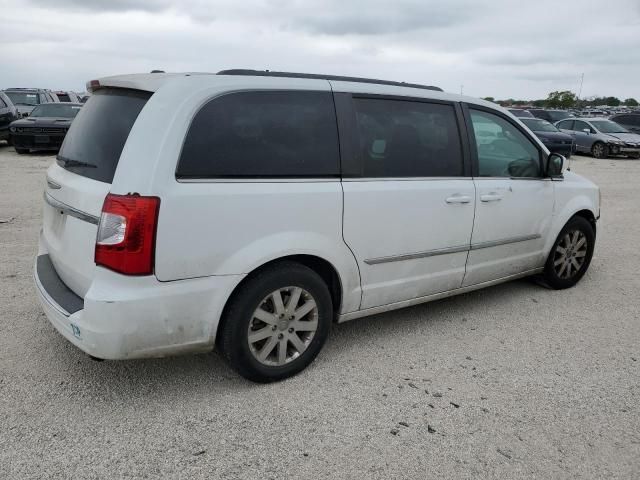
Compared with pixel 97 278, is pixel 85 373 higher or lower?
lower

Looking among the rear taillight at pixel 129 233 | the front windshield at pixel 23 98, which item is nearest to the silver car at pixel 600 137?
the front windshield at pixel 23 98

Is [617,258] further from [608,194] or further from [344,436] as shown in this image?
[608,194]

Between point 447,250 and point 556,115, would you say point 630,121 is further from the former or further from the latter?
point 447,250

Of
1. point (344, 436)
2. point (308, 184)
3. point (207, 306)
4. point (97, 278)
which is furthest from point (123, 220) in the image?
point (344, 436)

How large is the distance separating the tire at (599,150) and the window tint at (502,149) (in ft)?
57.3

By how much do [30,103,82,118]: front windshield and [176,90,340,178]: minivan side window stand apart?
1386cm

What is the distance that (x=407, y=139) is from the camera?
358 centimetres

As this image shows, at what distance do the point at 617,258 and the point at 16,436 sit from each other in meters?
5.94

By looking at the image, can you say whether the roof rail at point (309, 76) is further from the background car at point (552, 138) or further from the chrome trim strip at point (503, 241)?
the background car at point (552, 138)

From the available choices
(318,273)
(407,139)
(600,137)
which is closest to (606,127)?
(600,137)

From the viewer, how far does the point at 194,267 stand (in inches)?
107

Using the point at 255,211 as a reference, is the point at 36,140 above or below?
below

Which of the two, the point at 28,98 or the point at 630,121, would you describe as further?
the point at 630,121

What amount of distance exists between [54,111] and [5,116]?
1.43 meters
